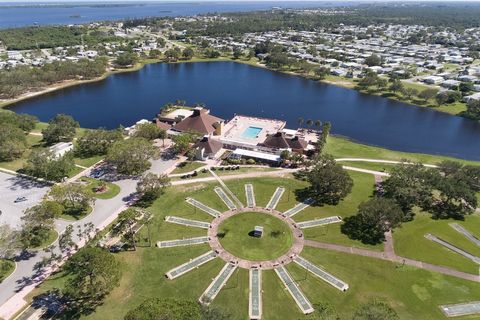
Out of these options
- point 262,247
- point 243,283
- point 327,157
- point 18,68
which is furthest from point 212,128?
point 18,68

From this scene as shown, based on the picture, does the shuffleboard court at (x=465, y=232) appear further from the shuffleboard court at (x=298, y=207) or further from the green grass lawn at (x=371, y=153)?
the green grass lawn at (x=371, y=153)

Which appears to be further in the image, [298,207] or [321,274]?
[298,207]

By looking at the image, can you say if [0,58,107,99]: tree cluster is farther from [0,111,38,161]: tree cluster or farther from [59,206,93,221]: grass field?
[59,206,93,221]: grass field

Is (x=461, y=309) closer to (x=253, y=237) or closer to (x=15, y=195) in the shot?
(x=253, y=237)

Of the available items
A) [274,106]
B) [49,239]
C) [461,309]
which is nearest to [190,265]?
[49,239]

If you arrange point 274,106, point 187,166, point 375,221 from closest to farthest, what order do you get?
point 375,221 < point 187,166 < point 274,106

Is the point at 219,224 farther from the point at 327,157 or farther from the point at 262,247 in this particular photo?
the point at 327,157
